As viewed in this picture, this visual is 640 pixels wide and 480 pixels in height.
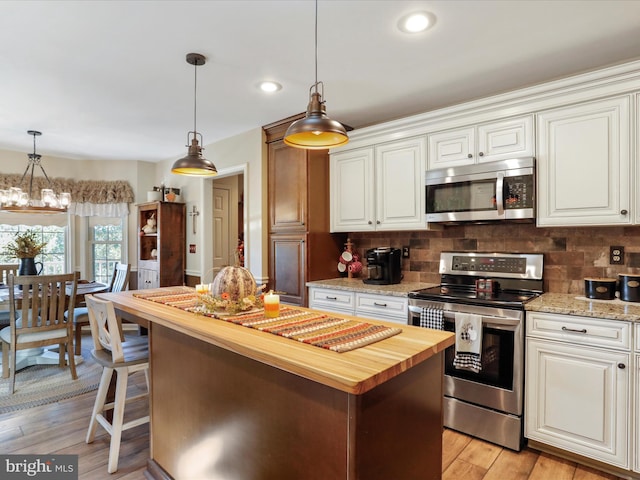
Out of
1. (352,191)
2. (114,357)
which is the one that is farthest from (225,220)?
(114,357)

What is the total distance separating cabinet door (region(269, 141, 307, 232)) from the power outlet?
92.7 inches

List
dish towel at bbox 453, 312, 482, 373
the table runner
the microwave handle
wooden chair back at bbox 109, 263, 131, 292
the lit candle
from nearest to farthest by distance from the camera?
the table runner, the lit candle, dish towel at bbox 453, 312, 482, 373, the microwave handle, wooden chair back at bbox 109, 263, 131, 292

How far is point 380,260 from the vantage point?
329 centimetres

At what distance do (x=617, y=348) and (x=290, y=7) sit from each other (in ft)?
8.17

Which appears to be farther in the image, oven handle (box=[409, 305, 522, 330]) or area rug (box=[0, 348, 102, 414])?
area rug (box=[0, 348, 102, 414])

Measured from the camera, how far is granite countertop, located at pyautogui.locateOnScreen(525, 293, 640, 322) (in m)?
2.00

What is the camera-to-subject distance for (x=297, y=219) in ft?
11.7

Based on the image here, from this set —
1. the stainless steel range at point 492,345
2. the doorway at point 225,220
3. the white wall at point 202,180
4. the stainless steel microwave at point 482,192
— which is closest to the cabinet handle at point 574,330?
the stainless steel range at point 492,345

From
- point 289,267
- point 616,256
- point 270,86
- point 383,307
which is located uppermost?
point 270,86

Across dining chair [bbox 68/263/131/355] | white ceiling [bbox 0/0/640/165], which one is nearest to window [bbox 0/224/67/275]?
dining chair [bbox 68/263/131/355]

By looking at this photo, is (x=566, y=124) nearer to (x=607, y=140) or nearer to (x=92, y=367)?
(x=607, y=140)

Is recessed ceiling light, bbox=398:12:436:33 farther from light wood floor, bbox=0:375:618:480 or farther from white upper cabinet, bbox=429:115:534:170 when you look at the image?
light wood floor, bbox=0:375:618:480

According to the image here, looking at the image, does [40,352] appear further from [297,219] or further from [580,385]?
[580,385]

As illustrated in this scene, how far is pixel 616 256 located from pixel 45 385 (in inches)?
182
